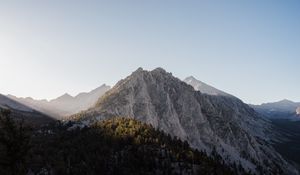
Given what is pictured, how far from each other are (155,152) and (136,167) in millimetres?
12828

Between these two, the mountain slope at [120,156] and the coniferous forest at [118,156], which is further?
the coniferous forest at [118,156]

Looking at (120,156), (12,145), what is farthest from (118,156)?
(12,145)

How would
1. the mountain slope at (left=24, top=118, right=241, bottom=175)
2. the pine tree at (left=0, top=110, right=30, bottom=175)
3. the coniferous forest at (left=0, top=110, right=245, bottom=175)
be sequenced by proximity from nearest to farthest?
the pine tree at (left=0, top=110, right=30, bottom=175) → the mountain slope at (left=24, top=118, right=241, bottom=175) → the coniferous forest at (left=0, top=110, right=245, bottom=175)

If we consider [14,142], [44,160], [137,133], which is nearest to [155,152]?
[137,133]

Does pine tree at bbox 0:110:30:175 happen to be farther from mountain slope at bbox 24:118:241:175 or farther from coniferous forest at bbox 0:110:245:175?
mountain slope at bbox 24:118:241:175

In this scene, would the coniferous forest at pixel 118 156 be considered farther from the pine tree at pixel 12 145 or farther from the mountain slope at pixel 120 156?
the pine tree at pixel 12 145

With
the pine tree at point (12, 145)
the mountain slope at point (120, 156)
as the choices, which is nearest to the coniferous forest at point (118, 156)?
the mountain slope at point (120, 156)

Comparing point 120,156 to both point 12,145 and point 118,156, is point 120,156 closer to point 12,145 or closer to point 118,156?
point 118,156

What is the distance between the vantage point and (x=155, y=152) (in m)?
154

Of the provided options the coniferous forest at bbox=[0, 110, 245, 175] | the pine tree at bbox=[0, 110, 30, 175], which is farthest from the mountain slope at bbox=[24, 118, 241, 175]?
the pine tree at bbox=[0, 110, 30, 175]

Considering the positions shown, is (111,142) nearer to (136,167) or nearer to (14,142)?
(136,167)

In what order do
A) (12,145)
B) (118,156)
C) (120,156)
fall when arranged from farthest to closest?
(118,156) < (120,156) < (12,145)

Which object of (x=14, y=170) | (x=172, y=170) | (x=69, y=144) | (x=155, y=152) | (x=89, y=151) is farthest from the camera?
(x=69, y=144)

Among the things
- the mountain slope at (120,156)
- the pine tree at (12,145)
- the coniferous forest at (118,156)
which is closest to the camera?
the pine tree at (12,145)
